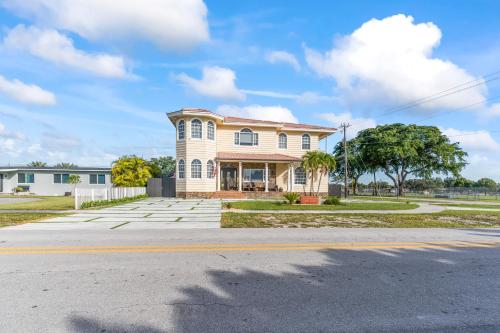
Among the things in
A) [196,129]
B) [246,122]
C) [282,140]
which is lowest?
[282,140]

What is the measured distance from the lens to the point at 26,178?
40.5 m

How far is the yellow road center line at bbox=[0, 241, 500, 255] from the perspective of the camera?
22.2ft

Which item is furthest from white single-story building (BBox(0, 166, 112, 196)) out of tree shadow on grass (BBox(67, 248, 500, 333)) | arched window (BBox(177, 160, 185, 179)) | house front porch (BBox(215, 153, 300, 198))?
tree shadow on grass (BBox(67, 248, 500, 333))

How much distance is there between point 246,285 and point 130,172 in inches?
1123

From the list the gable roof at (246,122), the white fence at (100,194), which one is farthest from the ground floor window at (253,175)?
the white fence at (100,194)

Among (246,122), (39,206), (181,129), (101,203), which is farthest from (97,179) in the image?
(101,203)

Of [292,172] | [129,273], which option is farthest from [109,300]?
[292,172]

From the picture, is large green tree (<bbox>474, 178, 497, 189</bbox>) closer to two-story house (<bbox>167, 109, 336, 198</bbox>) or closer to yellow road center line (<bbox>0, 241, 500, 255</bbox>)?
two-story house (<bbox>167, 109, 336, 198</bbox>)

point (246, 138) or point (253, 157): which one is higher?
point (246, 138)

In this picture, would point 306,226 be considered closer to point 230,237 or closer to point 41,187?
point 230,237

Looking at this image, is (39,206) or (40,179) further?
(40,179)

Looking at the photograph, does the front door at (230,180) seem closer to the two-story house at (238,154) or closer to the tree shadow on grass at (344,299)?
the two-story house at (238,154)

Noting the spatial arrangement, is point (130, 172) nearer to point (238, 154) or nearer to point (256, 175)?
point (238, 154)

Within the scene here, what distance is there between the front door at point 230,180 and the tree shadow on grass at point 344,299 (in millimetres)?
25642
